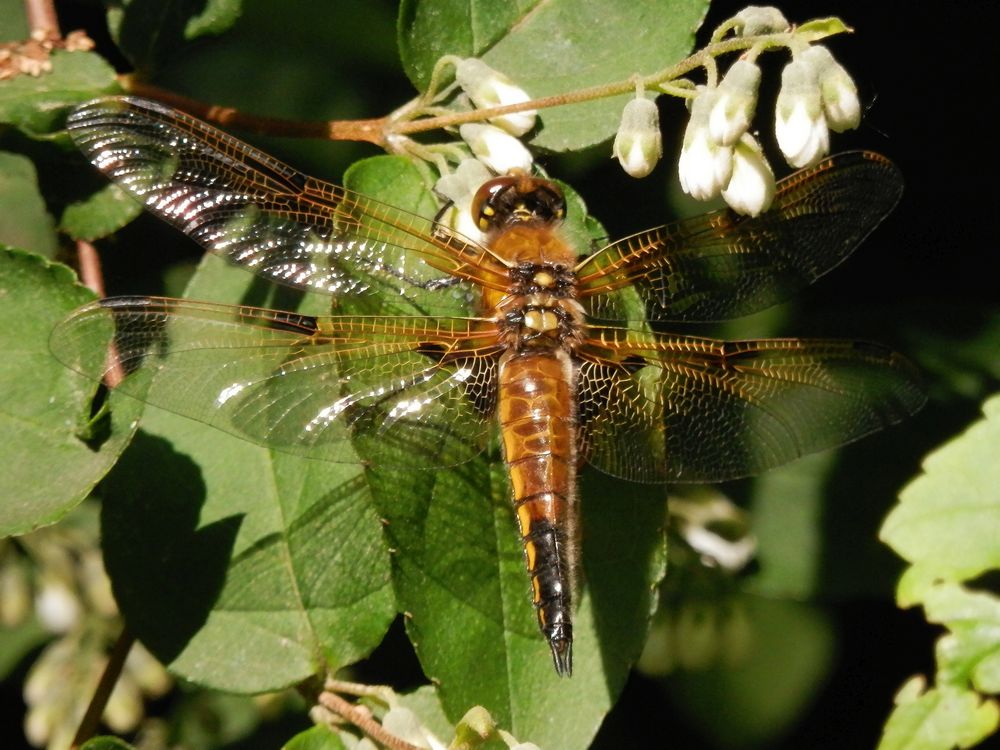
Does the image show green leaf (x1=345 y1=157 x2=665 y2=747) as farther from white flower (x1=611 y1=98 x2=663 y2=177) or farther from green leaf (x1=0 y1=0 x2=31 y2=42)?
green leaf (x1=0 y1=0 x2=31 y2=42)

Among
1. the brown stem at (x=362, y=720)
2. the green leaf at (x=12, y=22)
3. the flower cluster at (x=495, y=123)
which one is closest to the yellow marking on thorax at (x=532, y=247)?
the flower cluster at (x=495, y=123)

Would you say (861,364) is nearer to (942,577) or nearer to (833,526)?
(942,577)

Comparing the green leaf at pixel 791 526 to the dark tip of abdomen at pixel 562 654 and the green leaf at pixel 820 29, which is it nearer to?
the dark tip of abdomen at pixel 562 654

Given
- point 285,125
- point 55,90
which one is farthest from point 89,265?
point 285,125

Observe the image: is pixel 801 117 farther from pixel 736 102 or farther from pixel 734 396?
pixel 734 396

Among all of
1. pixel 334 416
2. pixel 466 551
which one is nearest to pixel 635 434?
pixel 466 551

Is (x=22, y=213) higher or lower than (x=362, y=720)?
higher
